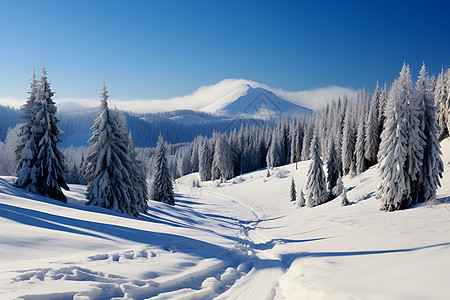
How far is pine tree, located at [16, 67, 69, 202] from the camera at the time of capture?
1923cm

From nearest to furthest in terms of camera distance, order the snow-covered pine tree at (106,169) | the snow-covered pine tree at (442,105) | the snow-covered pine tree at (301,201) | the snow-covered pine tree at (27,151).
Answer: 1. the snow-covered pine tree at (27,151)
2. the snow-covered pine tree at (106,169)
3. the snow-covered pine tree at (301,201)
4. the snow-covered pine tree at (442,105)

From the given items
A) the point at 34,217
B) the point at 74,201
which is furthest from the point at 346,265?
the point at 74,201

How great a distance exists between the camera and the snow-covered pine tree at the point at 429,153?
73.2 ft

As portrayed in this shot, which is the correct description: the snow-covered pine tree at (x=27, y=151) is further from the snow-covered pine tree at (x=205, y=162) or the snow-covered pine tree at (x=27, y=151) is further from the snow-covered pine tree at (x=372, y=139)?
the snow-covered pine tree at (x=205, y=162)

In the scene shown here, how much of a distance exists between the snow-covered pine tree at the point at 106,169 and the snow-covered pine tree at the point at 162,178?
16.8 meters

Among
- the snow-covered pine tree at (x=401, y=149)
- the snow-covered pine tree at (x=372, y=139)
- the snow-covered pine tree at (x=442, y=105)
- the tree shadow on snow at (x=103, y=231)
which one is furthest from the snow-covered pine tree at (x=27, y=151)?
the snow-covered pine tree at (x=442, y=105)

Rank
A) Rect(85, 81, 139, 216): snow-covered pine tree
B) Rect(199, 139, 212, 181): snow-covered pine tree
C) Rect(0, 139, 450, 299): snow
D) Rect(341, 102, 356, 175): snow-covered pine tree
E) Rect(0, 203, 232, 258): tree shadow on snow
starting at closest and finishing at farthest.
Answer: Rect(0, 139, 450, 299): snow
Rect(0, 203, 232, 258): tree shadow on snow
Rect(85, 81, 139, 216): snow-covered pine tree
Rect(341, 102, 356, 175): snow-covered pine tree
Rect(199, 139, 212, 181): snow-covered pine tree

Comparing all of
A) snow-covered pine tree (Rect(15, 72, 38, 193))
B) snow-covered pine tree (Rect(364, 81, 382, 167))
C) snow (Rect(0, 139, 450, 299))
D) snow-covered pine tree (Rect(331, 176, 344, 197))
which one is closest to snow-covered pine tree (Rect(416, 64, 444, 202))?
snow (Rect(0, 139, 450, 299))

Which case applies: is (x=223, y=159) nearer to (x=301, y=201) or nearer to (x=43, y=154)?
(x=301, y=201)

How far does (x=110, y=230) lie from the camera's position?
34.2 feet

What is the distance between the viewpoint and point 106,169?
21.0 m

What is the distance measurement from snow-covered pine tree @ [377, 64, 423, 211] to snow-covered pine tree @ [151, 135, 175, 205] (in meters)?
27.8

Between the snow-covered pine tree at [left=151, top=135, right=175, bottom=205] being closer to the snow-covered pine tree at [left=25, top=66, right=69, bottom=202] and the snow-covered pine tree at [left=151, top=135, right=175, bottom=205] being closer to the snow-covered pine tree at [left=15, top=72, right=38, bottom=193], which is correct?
the snow-covered pine tree at [left=25, top=66, right=69, bottom=202]

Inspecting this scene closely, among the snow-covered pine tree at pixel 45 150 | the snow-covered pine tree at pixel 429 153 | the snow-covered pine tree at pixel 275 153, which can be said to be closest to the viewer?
the snow-covered pine tree at pixel 45 150
